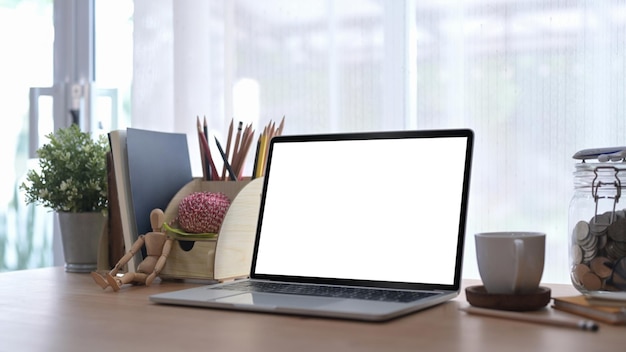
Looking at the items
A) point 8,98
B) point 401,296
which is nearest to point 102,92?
point 8,98

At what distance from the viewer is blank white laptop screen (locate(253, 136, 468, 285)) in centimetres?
99

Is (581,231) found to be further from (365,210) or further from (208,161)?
(208,161)

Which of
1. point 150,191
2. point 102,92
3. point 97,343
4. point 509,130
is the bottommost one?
point 97,343

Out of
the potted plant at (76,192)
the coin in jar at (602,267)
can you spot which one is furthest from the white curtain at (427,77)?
the coin in jar at (602,267)

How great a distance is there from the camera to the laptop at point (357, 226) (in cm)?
95

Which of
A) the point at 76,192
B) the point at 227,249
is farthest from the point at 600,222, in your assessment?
the point at 76,192

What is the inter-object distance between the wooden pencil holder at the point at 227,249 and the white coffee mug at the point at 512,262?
44cm

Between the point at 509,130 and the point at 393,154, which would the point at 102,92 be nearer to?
the point at 509,130

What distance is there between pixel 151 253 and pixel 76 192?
31 centimetres

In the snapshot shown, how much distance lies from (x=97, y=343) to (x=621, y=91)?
145 cm

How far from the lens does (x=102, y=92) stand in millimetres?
2664

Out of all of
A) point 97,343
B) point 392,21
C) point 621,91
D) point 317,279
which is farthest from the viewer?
point 392,21

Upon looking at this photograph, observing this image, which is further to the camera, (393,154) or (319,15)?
(319,15)

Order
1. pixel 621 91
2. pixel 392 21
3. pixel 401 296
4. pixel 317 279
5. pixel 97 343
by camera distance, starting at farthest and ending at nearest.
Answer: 1. pixel 392 21
2. pixel 621 91
3. pixel 317 279
4. pixel 401 296
5. pixel 97 343
